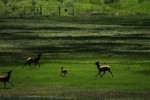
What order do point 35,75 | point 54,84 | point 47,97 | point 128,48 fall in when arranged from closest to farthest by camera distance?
point 47,97, point 54,84, point 35,75, point 128,48

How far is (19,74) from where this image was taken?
1779 inches

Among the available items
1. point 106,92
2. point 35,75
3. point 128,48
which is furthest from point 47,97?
point 128,48

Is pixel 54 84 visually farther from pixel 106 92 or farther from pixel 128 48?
pixel 128 48

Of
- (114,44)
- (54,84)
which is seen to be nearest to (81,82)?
(54,84)

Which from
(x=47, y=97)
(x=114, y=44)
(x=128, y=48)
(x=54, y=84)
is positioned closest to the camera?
(x=47, y=97)

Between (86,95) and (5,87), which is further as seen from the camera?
(5,87)

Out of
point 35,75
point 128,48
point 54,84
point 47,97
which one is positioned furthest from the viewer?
point 128,48

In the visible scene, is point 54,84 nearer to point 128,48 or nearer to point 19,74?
point 19,74

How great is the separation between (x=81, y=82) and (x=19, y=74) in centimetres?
731

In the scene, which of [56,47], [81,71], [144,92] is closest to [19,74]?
[81,71]

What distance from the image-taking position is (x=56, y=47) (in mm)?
73062

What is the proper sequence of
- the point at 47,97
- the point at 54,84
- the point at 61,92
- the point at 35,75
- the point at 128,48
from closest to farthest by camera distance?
1. the point at 47,97
2. the point at 61,92
3. the point at 54,84
4. the point at 35,75
5. the point at 128,48

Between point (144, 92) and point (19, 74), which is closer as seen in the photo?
point (144, 92)

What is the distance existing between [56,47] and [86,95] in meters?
38.9
